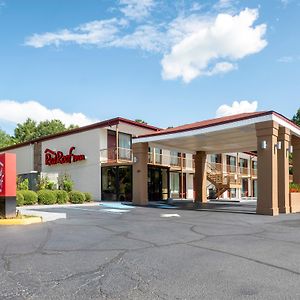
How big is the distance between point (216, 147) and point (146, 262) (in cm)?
2107

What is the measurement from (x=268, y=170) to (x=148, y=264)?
11745mm

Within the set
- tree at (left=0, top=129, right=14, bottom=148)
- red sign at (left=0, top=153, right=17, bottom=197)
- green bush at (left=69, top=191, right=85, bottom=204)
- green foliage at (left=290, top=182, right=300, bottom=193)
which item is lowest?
green bush at (left=69, top=191, right=85, bottom=204)

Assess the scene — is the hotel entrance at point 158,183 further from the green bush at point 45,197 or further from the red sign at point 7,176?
the red sign at point 7,176

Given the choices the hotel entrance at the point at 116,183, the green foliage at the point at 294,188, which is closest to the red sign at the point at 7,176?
the green foliage at the point at 294,188

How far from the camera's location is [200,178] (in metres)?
28.7

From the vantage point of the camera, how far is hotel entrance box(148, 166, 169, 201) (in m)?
30.7

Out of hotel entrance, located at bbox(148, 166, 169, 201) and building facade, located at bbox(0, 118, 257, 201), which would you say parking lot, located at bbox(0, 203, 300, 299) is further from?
hotel entrance, located at bbox(148, 166, 169, 201)

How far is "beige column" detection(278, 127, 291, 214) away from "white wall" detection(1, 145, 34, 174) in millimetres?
22660

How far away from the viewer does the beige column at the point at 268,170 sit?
672 inches

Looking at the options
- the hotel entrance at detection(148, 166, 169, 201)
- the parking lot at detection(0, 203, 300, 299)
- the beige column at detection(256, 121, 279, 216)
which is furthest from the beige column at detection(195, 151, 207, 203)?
the parking lot at detection(0, 203, 300, 299)

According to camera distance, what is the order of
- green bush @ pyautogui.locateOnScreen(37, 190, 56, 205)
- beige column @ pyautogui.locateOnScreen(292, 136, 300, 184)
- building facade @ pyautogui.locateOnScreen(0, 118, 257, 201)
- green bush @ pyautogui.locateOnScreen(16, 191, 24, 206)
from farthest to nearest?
building facade @ pyautogui.locateOnScreen(0, 118, 257, 201) → green bush @ pyautogui.locateOnScreen(37, 190, 56, 205) → beige column @ pyautogui.locateOnScreen(292, 136, 300, 184) → green bush @ pyautogui.locateOnScreen(16, 191, 24, 206)

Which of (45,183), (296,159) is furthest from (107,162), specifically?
(296,159)

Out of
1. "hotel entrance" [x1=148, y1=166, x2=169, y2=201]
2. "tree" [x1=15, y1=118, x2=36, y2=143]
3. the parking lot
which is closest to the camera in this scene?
the parking lot

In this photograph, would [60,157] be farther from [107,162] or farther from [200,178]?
[200,178]
